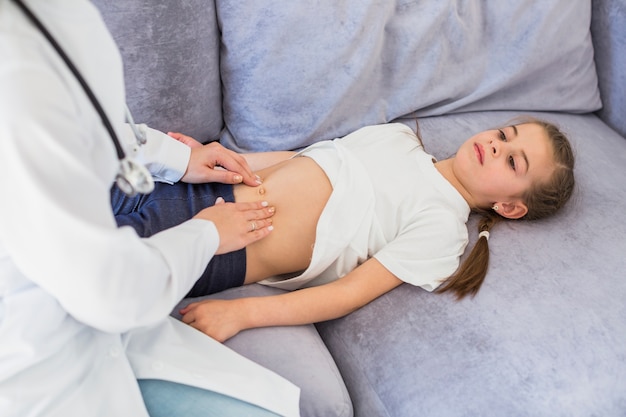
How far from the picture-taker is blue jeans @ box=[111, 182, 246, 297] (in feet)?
3.88

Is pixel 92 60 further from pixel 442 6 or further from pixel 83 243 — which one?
pixel 442 6

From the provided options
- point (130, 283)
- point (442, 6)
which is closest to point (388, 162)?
point (442, 6)

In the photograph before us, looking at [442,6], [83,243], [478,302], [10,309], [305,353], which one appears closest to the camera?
[83,243]

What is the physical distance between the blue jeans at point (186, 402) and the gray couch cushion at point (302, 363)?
0.13 metres

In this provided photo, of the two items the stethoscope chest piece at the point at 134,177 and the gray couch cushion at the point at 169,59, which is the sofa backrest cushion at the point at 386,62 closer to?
the gray couch cushion at the point at 169,59

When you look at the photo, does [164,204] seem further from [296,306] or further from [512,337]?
[512,337]

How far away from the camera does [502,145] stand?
1395mm

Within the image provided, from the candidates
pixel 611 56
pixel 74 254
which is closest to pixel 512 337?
pixel 74 254

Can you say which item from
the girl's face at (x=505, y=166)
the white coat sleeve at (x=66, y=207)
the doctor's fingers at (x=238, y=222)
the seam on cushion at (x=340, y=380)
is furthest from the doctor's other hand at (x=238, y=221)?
the girl's face at (x=505, y=166)

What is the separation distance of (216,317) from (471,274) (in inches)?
21.0

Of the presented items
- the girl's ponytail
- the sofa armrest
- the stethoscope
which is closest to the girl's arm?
the girl's ponytail

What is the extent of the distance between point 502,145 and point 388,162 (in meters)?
0.26

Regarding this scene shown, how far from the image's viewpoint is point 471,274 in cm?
128

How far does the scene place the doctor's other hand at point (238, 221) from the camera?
1099 mm
